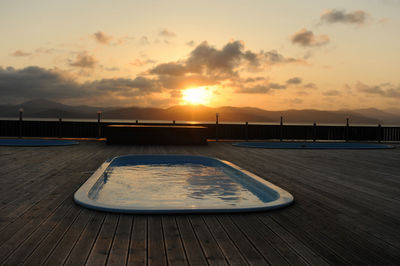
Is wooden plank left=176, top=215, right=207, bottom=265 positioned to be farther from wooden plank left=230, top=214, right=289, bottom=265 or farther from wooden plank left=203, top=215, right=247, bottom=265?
wooden plank left=230, top=214, right=289, bottom=265

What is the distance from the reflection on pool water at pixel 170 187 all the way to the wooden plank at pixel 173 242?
5.79 ft

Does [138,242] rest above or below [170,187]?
above

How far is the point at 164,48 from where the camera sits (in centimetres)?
1210

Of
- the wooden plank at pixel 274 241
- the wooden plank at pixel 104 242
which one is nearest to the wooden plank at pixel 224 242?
the wooden plank at pixel 274 241

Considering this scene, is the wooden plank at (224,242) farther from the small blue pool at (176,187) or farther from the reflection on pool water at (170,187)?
the reflection on pool water at (170,187)

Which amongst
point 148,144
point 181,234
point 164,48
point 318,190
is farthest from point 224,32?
point 181,234

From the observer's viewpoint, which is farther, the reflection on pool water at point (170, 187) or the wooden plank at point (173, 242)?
the reflection on pool water at point (170, 187)

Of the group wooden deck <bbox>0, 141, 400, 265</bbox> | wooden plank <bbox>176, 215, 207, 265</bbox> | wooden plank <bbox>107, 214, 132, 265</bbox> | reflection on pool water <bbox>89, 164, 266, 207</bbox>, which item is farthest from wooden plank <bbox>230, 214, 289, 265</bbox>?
reflection on pool water <bbox>89, 164, 266, 207</bbox>

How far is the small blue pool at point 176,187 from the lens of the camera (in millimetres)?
3182

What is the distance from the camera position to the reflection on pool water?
4863mm

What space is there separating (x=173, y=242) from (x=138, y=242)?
0.25m

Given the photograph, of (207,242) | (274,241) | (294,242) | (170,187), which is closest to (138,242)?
(207,242)

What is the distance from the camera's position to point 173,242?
2.22 meters

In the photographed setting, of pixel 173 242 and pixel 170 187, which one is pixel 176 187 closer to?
pixel 170 187
